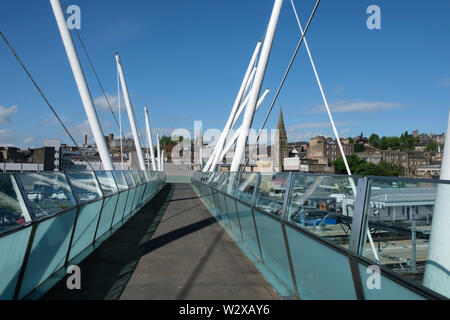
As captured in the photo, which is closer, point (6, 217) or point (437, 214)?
point (437, 214)

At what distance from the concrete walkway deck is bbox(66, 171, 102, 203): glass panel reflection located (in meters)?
1.01

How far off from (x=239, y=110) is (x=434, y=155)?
484 feet

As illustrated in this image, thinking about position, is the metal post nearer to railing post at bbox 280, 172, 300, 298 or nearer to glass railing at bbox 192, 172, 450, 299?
glass railing at bbox 192, 172, 450, 299

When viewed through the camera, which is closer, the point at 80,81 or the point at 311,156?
the point at 80,81

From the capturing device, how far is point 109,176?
31.6 ft

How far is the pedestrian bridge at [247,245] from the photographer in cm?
293

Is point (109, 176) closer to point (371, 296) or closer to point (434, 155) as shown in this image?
point (371, 296)

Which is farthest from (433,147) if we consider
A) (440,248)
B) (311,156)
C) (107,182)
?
(440,248)

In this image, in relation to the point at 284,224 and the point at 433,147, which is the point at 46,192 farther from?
the point at 433,147

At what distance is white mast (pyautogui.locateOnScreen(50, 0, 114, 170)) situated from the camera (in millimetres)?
13414

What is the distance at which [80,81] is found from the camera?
14000 millimetres

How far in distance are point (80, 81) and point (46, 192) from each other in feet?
32.5

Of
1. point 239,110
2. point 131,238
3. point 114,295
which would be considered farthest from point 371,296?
point 239,110

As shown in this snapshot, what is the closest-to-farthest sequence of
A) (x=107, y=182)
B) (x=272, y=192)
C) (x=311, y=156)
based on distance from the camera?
(x=272, y=192)
(x=107, y=182)
(x=311, y=156)
